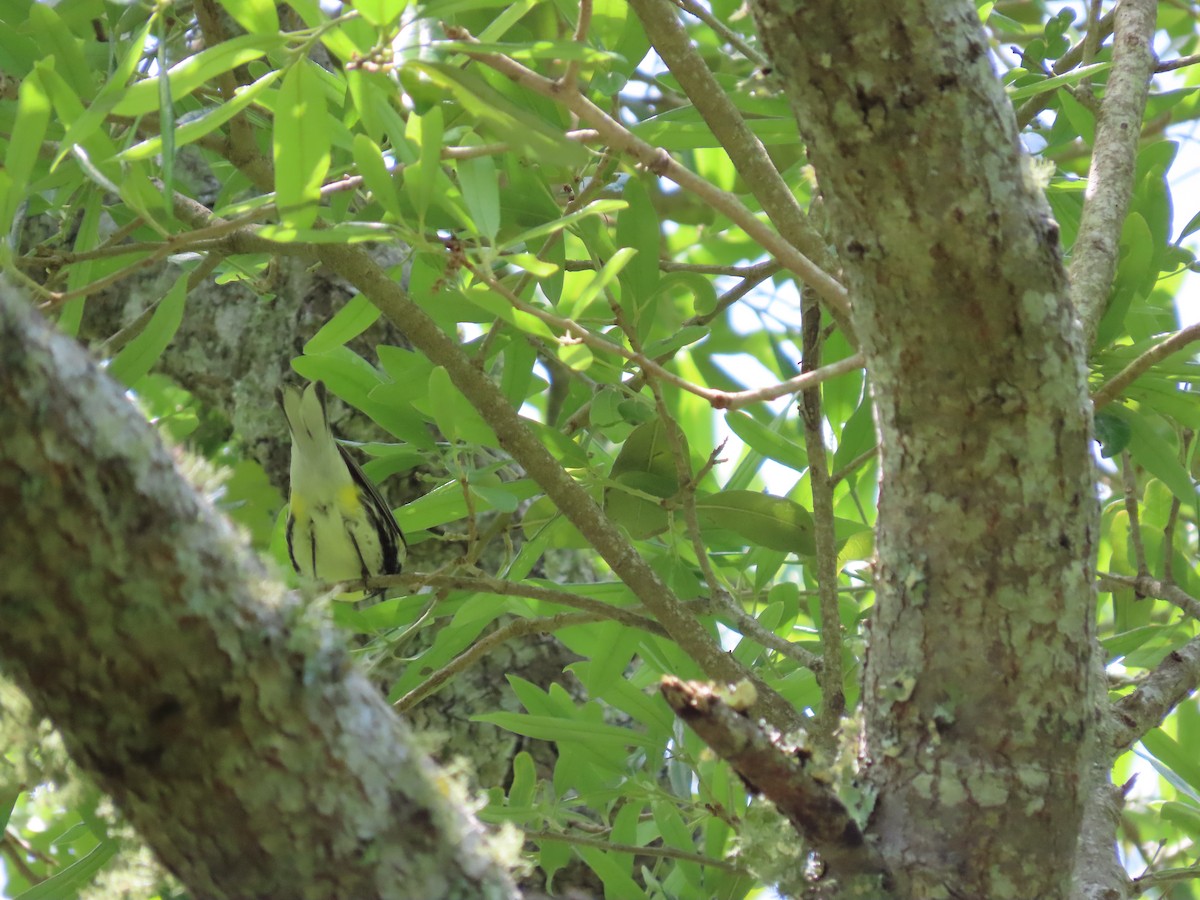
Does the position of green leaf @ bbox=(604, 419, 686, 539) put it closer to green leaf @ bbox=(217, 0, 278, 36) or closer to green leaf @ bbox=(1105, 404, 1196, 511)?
green leaf @ bbox=(1105, 404, 1196, 511)

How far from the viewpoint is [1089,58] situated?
2.42 m

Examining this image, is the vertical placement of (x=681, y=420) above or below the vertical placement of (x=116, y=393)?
below

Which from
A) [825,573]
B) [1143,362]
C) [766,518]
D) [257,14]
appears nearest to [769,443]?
[766,518]

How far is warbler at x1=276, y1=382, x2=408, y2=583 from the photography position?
315 centimetres

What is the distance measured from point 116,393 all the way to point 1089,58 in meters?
2.19

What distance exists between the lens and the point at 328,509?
12.5ft

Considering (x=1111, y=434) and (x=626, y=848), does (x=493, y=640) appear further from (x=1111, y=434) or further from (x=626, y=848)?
(x=1111, y=434)

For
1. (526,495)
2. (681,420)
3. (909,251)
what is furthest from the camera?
(681,420)

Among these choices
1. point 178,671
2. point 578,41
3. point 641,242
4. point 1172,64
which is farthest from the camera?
point 1172,64

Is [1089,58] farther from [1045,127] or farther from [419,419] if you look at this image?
[419,419]

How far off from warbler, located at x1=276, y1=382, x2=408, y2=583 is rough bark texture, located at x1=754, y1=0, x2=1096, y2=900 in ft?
5.83

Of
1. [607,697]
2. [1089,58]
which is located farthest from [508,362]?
[1089,58]

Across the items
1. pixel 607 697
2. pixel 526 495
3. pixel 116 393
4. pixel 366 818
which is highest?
pixel 116 393

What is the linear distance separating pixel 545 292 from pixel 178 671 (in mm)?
1186
